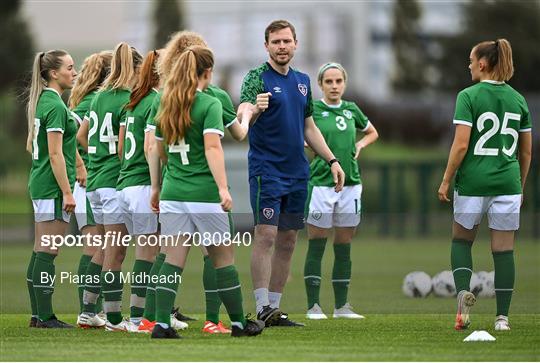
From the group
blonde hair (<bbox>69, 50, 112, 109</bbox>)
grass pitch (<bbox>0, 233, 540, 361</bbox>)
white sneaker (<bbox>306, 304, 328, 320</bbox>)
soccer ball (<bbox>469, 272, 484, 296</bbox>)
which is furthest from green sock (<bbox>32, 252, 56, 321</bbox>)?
soccer ball (<bbox>469, 272, 484, 296</bbox>)

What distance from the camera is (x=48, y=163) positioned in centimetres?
1163

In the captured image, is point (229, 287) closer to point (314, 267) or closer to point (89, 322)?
point (89, 322)

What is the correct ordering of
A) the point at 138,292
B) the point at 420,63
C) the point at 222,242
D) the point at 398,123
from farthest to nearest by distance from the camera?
the point at 420,63 → the point at 398,123 → the point at 138,292 → the point at 222,242

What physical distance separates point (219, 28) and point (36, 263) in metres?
65.2

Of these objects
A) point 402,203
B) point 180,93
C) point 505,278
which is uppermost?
point 180,93

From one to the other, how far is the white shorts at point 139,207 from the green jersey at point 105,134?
1.26ft

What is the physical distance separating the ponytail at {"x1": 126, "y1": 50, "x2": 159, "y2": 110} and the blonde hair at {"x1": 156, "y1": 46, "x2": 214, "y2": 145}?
1.11m

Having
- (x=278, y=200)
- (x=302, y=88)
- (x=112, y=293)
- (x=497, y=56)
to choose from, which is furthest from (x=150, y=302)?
(x=497, y=56)

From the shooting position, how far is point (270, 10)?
75500 millimetres

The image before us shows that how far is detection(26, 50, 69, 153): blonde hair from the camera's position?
38.1 ft

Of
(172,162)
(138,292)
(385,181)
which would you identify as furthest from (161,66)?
(385,181)

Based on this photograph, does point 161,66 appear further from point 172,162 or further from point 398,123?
point 398,123

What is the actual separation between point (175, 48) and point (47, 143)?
1.71m

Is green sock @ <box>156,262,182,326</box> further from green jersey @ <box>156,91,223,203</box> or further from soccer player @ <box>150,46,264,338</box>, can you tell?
green jersey @ <box>156,91,223,203</box>
